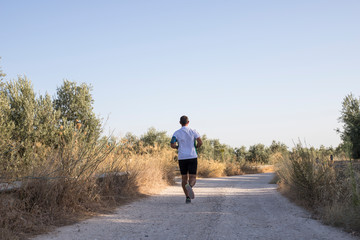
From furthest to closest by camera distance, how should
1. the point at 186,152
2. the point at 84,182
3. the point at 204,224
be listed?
the point at 186,152
the point at 84,182
the point at 204,224

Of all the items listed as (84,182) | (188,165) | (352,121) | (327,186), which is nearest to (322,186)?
(327,186)

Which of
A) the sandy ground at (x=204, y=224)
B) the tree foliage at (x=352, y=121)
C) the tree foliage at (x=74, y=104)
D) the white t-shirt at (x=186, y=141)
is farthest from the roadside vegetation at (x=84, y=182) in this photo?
the tree foliage at (x=352, y=121)

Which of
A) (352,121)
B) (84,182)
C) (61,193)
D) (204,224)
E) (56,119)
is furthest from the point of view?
(352,121)

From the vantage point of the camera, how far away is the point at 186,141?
25.7 ft

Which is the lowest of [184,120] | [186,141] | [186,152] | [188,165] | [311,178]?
[311,178]

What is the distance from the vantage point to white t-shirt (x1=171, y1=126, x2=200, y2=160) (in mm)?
7773

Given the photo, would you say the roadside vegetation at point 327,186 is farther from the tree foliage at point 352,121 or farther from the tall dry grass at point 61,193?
the tree foliage at point 352,121

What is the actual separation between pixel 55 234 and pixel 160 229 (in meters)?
1.52

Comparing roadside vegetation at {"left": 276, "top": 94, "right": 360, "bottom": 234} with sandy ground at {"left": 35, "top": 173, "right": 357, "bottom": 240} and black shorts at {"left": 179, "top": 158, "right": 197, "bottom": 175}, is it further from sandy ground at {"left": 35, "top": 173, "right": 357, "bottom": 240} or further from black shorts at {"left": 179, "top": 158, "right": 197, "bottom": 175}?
black shorts at {"left": 179, "top": 158, "right": 197, "bottom": 175}

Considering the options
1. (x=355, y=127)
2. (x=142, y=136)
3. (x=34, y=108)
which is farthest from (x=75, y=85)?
(x=355, y=127)

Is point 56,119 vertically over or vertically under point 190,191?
over

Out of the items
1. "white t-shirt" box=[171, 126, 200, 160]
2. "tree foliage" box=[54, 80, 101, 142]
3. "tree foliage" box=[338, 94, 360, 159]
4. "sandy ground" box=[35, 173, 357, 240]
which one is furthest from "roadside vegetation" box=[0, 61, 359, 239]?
"tree foliage" box=[338, 94, 360, 159]

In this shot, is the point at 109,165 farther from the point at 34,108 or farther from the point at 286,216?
the point at 34,108

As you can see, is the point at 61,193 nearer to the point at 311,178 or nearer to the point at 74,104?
the point at 311,178
